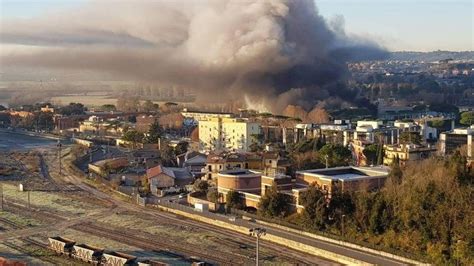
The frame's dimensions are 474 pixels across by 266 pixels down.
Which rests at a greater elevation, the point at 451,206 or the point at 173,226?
the point at 451,206

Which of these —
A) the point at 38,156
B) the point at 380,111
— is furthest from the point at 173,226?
the point at 380,111

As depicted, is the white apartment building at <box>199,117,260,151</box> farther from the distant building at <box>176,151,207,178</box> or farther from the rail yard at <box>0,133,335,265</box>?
the rail yard at <box>0,133,335,265</box>

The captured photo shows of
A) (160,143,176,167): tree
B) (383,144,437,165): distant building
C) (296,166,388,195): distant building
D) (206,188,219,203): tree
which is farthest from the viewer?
(160,143,176,167): tree

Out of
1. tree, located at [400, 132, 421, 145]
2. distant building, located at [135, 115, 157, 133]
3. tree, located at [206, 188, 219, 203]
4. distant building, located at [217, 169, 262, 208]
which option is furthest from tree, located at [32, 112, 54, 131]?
distant building, located at [217, 169, 262, 208]

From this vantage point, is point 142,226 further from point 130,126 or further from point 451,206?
point 130,126

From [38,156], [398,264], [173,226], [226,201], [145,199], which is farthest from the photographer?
[38,156]

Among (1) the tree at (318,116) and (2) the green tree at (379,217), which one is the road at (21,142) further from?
(2) the green tree at (379,217)
